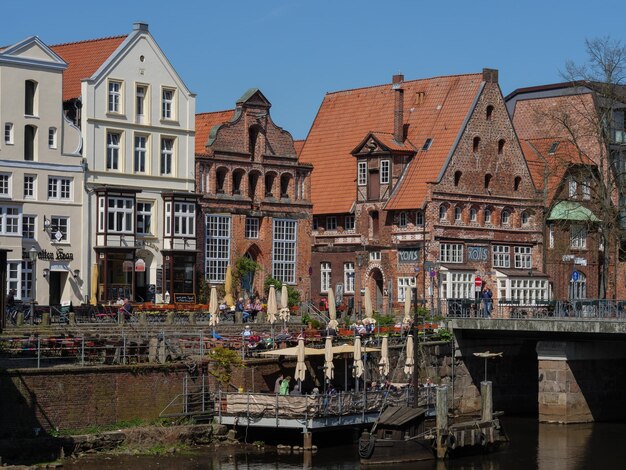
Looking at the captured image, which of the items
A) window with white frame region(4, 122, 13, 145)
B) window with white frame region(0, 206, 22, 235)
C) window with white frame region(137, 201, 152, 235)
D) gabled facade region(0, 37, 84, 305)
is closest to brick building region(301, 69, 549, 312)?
window with white frame region(137, 201, 152, 235)

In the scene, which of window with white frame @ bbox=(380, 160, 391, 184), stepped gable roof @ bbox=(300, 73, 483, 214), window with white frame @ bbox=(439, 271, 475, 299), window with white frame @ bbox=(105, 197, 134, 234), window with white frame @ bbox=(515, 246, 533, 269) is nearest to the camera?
window with white frame @ bbox=(105, 197, 134, 234)

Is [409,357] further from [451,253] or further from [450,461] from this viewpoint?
[451,253]

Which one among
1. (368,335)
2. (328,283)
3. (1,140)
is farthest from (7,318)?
(328,283)

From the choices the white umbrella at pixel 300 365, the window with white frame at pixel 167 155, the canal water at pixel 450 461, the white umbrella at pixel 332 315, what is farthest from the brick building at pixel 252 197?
the white umbrella at pixel 300 365

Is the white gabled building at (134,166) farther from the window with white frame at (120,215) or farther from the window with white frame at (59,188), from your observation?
the window with white frame at (59,188)

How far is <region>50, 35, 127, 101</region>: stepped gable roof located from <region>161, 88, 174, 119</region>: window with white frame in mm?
3587

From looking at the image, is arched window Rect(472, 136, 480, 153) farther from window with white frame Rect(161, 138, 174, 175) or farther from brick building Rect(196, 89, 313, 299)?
window with white frame Rect(161, 138, 174, 175)

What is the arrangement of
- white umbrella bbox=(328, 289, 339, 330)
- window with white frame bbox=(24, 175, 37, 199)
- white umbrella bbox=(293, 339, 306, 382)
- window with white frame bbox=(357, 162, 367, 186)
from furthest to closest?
1. window with white frame bbox=(357, 162, 367, 186)
2. window with white frame bbox=(24, 175, 37, 199)
3. white umbrella bbox=(328, 289, 339, 330)
4. white umbrella bbox=(293, 339, 306, 382)

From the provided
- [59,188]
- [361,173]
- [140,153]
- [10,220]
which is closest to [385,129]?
[361,173]

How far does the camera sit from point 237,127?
83438 millimetres

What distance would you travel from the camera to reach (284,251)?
282 feet

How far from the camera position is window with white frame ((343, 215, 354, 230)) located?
92562 mm

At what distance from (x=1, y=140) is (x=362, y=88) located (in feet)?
112

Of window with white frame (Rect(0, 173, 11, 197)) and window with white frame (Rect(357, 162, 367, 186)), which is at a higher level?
window with white frame (Rect(357, 162, 367, 186))
